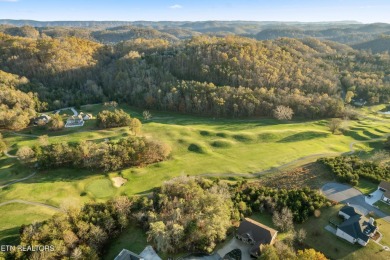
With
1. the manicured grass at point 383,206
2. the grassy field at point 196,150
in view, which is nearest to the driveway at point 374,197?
the manicured grass at point 383,206

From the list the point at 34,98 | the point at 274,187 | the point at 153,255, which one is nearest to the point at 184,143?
the point at 274,187

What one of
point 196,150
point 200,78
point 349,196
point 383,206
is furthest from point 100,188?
point 200,78

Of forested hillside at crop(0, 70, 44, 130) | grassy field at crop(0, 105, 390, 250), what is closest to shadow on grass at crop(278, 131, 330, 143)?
grassy field at crop(0, 105, 390, 250)

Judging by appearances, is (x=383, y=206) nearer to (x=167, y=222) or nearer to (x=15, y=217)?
(x=167, y=222)

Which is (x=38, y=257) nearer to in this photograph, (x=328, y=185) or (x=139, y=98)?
(x=328, y=185)

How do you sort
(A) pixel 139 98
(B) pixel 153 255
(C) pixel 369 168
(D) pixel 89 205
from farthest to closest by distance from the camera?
1. (A) pixel 139 98
2. (C) pixel 369 168
3. (D) pixel 89 205
4. (B) pixel 153 255

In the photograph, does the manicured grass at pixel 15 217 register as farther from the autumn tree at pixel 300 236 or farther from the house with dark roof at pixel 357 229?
the house with dark roof at pixel 357 229

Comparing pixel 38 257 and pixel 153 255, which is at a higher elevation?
pixel 38 257
